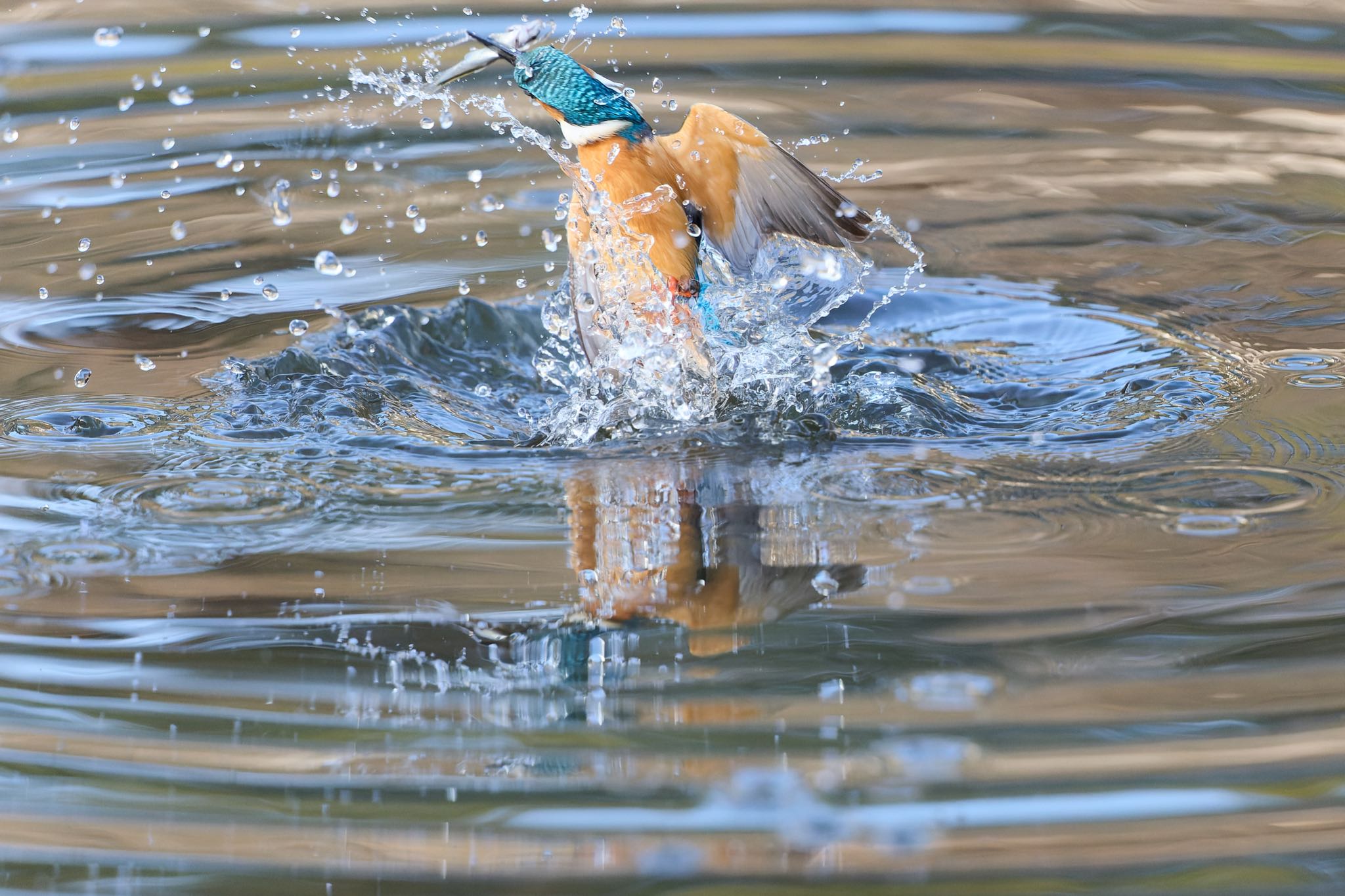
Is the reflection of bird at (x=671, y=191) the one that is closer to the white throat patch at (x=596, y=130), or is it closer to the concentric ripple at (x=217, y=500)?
the white throat patch at (x=596, y=130)

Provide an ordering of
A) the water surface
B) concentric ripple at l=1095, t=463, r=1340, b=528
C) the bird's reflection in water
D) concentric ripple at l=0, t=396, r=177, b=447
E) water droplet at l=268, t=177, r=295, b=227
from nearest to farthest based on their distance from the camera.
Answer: the water surface, the bird's reflection in water, concentric ripple at l=1095, t=463, r=1340, b=528, concentric ripple at l=0, t=396, r=177, b=447, water droplet at l=268, t=177, r=295, b=227

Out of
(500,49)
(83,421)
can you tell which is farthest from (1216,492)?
(83,421)

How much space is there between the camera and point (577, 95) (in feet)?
9.17

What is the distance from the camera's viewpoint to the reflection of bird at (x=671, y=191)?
282 cm

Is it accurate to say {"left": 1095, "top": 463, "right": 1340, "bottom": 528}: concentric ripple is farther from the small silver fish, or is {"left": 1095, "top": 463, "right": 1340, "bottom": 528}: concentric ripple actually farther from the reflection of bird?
the small silver fish

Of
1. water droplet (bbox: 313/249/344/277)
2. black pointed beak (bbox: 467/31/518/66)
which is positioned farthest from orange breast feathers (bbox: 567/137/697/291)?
water droplet (bbox: 313/249/344/277)

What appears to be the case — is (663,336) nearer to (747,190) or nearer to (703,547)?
(747,190)

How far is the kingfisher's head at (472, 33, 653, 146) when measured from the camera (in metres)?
2.80

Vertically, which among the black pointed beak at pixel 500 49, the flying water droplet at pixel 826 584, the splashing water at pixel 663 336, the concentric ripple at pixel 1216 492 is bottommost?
the flying water droplet at pixel 826 584

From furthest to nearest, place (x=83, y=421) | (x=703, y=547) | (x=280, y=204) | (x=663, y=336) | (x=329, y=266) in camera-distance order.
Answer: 1. (x=280, y=204)
2. (x=329, y=266)
3. (x=663, y=336)
4. (x=83, y=421)
5. (x=703, y=547)

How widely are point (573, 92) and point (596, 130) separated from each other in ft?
0.29

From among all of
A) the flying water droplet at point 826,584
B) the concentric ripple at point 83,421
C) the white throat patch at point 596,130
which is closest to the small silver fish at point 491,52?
the white throat patch at point 596,130

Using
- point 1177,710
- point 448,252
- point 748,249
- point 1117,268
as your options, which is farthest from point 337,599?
point 1117,268

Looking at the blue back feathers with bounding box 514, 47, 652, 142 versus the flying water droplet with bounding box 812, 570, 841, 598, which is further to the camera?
the blue back feathers with bounding box 514, 47, 652, 142
